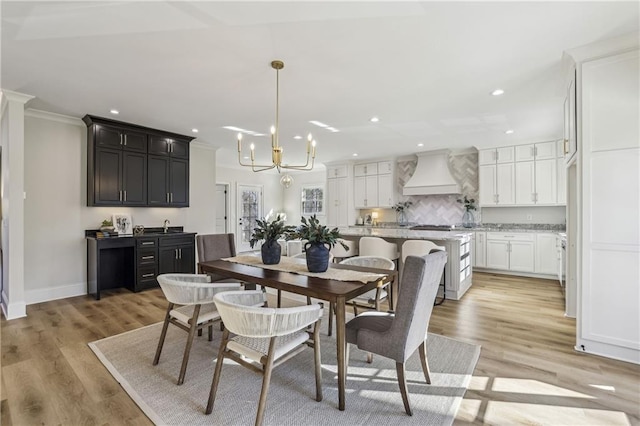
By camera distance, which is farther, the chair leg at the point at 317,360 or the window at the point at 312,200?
the window at the point at 312,200

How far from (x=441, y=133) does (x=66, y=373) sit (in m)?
5.55

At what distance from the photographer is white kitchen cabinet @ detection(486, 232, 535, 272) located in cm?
549

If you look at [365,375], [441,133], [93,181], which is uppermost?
[441,133]

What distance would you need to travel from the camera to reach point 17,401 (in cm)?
196

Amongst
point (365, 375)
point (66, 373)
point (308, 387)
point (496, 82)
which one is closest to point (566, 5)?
point (496, 82)

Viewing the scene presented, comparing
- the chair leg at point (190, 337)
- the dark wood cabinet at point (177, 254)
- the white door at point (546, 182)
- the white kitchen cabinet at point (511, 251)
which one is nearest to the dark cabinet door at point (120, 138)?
the dark wood cabinet at point (177, 254)

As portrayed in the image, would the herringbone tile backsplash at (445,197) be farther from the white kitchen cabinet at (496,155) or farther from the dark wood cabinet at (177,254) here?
the dark wood cabinet at (177,254)

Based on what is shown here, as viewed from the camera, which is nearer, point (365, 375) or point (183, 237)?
point (365, 375)

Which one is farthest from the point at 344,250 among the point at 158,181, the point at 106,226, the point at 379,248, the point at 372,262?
the point at 106,226

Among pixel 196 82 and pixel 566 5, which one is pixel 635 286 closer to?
pixel 566 5

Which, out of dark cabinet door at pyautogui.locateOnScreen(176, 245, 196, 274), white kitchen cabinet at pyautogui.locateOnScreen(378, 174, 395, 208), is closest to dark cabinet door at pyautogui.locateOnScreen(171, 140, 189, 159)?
dark cabinet door at pyautogui.locateOnScreen(176, 245, 196, 274)

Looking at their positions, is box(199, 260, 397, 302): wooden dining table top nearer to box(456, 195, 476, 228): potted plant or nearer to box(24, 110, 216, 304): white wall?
box(24, 110, 216, 304): white wall

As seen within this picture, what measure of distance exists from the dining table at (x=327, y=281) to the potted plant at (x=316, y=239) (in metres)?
0.09

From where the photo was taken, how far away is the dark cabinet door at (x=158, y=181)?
192 inches
